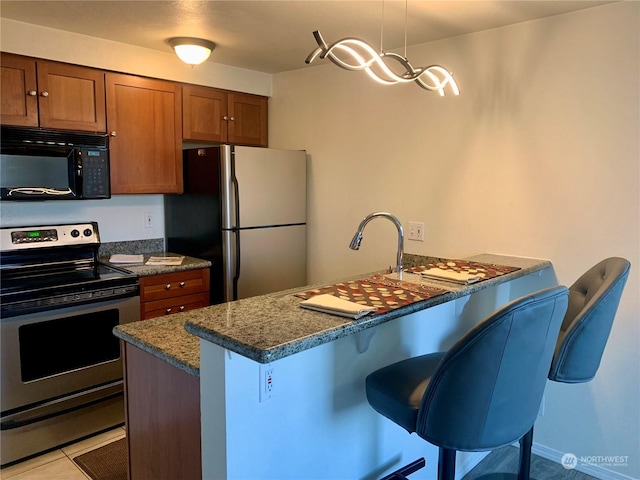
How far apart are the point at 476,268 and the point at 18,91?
2.55m

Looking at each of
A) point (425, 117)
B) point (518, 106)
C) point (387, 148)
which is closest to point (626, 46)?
point (518, 106)

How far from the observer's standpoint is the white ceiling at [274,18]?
88.2 inches

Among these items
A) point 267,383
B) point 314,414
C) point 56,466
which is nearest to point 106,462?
point 56,466

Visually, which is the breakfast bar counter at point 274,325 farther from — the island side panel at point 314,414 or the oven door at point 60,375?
the oven door at point 60,375

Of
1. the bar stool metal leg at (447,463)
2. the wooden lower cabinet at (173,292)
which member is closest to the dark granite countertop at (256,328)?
the bar stool metal leg at (447,463)

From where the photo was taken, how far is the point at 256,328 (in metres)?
1.27

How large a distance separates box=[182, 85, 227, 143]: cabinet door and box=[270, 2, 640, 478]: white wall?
874mm

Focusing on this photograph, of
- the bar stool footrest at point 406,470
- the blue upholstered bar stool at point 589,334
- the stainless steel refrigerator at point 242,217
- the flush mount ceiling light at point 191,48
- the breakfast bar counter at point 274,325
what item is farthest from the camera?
the stainless steel refrigerator at point 242,217

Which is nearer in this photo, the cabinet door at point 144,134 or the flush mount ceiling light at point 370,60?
the flush mount ceiling light at point 370,60

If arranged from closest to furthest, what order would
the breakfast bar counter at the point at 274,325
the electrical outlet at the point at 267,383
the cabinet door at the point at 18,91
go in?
the breakfast bar counter at the point at 274,325, the electrical outlet at the point at 267,383, the cabinet door at the point at 18,91

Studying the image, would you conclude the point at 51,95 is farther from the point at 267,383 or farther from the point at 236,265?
the point at 267,383

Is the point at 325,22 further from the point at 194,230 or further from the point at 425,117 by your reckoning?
the point at 194,230

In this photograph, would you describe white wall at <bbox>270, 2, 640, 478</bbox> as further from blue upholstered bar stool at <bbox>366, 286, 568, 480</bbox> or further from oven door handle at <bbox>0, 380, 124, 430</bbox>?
oven door handle at <bbox>0, 380, 124, 430</bbox>

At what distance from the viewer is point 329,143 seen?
3428mm
